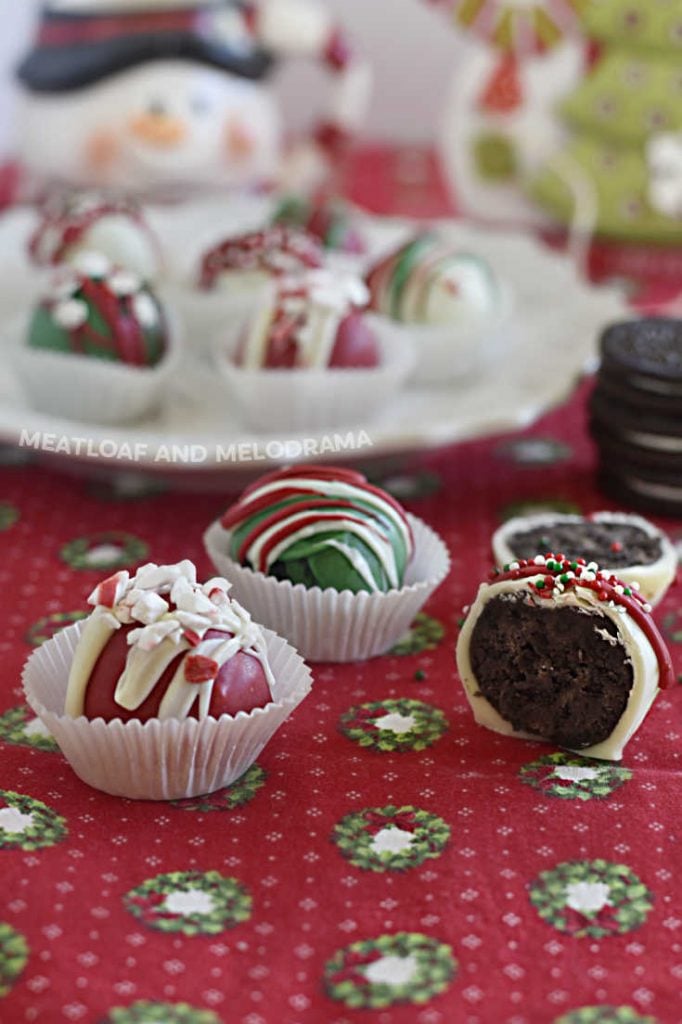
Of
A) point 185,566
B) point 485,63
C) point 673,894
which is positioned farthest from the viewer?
point 485,63

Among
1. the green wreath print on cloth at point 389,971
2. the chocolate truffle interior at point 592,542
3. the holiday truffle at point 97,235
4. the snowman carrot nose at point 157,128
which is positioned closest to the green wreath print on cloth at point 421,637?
the chocolate truffle interior at point 592,542

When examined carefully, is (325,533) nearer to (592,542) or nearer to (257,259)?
(592,542)

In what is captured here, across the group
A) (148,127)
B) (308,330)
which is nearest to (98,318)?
(308,330)

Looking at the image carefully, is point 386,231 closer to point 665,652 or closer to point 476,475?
point 476,475

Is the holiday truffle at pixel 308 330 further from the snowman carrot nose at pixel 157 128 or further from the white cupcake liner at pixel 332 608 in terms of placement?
the snowman carrot nose at pixel 157 128

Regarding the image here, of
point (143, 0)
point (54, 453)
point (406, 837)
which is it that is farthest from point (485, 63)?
point (406, 837)

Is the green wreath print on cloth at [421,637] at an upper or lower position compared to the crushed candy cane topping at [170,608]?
lower

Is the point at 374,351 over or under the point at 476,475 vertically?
over
